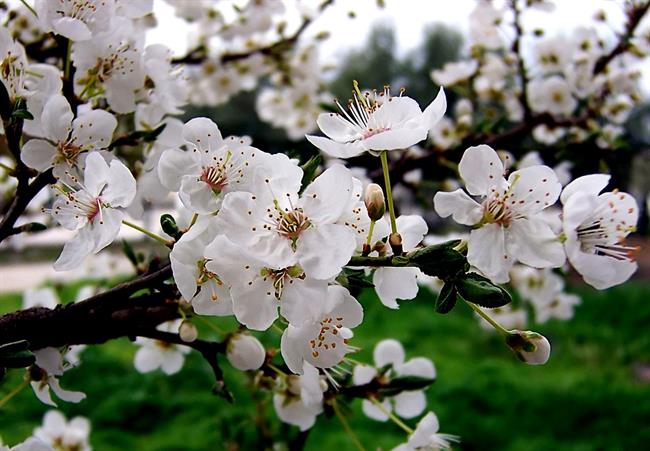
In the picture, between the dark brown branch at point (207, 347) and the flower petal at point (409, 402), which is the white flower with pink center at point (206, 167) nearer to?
the dark brown branch at point (207, 347)

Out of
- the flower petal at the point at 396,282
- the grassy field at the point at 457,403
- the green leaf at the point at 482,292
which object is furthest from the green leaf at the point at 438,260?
the grassy field at the point at 457,403

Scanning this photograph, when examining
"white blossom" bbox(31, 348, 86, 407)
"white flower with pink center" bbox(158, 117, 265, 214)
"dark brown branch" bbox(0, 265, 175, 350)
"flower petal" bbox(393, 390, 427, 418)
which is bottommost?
"flower petal" bbox(393, 390, 427, 418)

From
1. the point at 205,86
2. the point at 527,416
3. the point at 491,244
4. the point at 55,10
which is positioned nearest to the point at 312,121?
the point at 205,86

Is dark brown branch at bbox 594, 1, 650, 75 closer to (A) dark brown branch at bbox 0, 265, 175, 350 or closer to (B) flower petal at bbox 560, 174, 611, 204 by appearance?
(B) flower petal at bbox 560, 174, 611, 204

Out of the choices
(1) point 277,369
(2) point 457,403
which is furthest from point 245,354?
(2) point 457,403

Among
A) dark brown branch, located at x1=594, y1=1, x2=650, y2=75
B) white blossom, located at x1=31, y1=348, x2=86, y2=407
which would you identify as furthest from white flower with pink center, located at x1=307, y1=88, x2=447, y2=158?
dark brown branch, located at x1=594, y1=1, x2=650, y2=75

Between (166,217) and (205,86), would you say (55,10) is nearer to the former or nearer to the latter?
(166,217)
